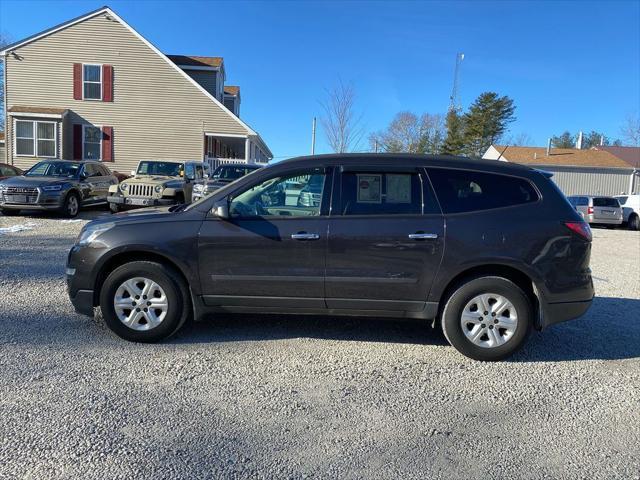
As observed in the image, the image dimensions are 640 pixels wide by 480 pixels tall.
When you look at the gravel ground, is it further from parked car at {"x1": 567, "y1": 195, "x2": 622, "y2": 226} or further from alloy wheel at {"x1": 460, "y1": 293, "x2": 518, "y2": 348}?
parked car at {"x1": 567, "y1": 195, "x2": 622, "y2": 226}

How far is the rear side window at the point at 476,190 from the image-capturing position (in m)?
4.16

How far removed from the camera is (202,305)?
4281mm

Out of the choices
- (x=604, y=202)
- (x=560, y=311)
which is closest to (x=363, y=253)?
(x=560, y=311)

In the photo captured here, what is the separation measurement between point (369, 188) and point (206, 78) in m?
24.7

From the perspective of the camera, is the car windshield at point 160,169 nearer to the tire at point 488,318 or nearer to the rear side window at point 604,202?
the tire at point 488,318

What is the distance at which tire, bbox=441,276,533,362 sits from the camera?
13.4 ft

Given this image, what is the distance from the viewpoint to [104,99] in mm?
23156

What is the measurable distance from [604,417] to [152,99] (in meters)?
23.7

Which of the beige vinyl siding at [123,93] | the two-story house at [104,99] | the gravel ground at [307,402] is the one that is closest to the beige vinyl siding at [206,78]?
the two-story house at [104,99]

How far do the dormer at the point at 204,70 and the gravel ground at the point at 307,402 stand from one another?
23.3 meters

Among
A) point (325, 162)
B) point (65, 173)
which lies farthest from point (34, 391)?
point (65, 173)

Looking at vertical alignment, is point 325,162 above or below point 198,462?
above

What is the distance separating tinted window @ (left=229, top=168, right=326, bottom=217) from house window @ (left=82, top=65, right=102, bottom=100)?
22.3m

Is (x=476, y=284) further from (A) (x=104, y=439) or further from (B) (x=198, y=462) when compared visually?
(A) (x=104, y=439)
